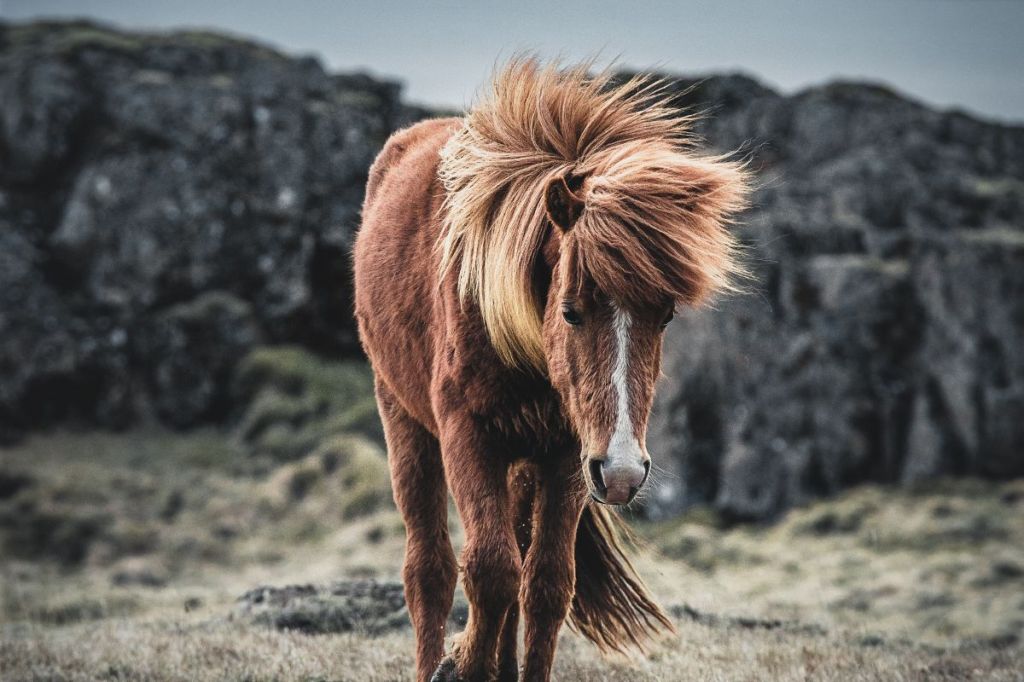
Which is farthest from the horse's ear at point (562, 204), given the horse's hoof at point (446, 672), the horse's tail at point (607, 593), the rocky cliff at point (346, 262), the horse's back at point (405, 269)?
the rocky cliff at point (346, 262)

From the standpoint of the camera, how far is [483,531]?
151 inches

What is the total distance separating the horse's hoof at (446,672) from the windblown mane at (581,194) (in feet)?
4.64

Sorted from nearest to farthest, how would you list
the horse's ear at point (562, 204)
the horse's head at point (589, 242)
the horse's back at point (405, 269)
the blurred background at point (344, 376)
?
the horse's head at point (589, 242), the horse's ear at point (562, 204), the horse's back at point (405, 269), the blurred background at point (344, 376)

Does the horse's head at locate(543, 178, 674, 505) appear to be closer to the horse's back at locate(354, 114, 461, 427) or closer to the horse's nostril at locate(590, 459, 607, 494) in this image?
the horse's nostril at locate(590, 459, 607, 494)

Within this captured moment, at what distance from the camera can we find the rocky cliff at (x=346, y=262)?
14.6 metres

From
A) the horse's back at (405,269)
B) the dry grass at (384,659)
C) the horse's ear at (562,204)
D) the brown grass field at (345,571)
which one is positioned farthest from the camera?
the brown grass field at (345,571)

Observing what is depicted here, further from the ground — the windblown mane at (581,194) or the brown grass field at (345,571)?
the windblown mane at (581,194)

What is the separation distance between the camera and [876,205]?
16.6 m

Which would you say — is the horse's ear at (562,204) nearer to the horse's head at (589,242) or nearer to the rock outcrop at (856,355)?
the horse's head at (589,242)

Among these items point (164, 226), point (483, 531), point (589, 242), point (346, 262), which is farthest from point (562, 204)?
point (164, 226)

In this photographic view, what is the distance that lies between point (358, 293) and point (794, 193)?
1313 cm

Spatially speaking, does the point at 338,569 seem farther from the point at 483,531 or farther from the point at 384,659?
the point at 483,531

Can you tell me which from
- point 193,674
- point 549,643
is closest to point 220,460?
point 193,674

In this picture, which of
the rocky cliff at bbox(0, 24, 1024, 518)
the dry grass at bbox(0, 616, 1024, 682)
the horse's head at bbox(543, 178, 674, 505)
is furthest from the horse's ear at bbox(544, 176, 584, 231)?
the rocky cliff at bbox(0, 24, 1024, 518)
